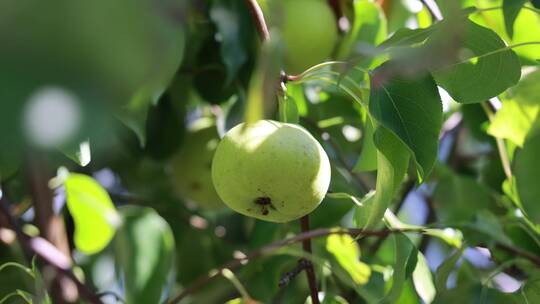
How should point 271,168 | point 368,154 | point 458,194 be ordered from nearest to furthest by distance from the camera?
point 271,168
point 368,154
point 458,194

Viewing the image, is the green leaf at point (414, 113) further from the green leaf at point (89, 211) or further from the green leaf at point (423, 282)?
the green leaf at point (89, 211)

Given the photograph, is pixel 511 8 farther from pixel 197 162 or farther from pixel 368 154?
pixel 197 162

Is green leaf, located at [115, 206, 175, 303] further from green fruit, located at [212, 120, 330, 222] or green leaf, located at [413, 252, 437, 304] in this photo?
green leaf, located at [413, 252, 437, 304]

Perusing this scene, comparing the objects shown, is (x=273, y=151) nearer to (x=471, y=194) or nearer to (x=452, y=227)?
(x=452, y=227)

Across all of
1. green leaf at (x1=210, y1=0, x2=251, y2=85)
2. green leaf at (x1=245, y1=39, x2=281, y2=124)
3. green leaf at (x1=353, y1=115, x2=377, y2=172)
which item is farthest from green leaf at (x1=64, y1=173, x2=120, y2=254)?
green leaf at (x1=245, y1=39, x2=281, y2=124)

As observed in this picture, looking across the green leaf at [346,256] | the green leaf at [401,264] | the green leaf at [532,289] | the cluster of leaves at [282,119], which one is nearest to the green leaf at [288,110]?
the cluster of leaves at [282,119]

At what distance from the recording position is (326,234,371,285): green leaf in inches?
56.7

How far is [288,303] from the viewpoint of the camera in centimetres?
187

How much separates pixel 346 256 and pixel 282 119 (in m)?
0.42

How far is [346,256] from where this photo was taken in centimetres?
146

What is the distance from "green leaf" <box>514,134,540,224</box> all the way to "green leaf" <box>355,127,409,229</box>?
32cm

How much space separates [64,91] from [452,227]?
4.11 ft

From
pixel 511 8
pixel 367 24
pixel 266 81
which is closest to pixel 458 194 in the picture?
pixel 367 24

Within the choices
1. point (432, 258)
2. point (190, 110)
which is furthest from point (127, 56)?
point (432, 258)
